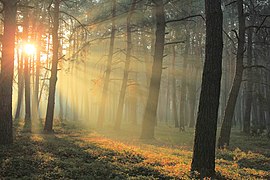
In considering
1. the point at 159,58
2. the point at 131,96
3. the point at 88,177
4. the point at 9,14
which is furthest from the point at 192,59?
the point at 88,177

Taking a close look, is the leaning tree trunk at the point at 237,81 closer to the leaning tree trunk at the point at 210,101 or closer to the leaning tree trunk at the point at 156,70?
the leaning tree trunk at the point at 156,70

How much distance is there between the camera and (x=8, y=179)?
25.2ft

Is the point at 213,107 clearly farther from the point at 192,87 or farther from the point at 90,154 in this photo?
the point at 192,87

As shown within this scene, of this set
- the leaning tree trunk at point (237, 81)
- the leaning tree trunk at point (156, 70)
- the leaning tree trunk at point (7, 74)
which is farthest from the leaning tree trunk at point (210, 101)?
the leaning tree trunk at point (156, 70)

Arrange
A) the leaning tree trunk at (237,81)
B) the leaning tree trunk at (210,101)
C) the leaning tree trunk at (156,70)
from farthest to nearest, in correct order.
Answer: the leaning tree trunk at (156,70) → the leaning tree trunk at (237,81) → the leaning tree trunk at (210,101)

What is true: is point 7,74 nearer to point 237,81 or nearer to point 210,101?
point 210,101

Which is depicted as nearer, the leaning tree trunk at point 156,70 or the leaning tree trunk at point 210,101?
the leaning tree trunk at point 210,101

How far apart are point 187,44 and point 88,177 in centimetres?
3101

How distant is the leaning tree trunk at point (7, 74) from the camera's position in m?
12.5

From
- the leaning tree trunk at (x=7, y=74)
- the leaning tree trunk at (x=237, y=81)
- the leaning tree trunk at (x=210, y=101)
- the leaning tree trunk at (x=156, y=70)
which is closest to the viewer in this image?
the leaning tree trunk at (x=210, y=101)

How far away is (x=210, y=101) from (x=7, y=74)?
8527mm

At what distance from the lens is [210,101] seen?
29.7 feet

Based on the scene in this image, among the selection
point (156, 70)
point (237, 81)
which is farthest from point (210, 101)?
point (156, 70)

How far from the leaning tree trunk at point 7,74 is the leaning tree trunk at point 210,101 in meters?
7.76
